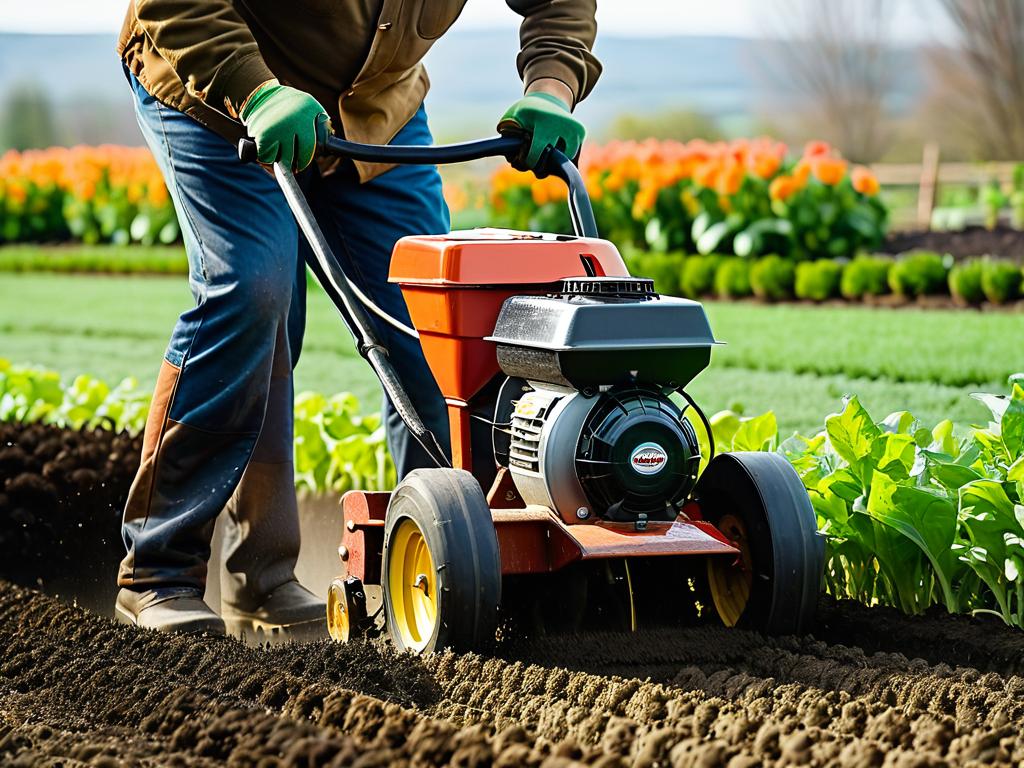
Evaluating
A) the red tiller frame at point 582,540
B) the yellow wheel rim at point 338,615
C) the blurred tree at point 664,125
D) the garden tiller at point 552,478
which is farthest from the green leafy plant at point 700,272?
the blurred tree at point 664,125

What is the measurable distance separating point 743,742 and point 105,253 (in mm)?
13926

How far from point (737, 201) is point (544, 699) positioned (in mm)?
7871

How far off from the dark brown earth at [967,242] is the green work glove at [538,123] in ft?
22.7

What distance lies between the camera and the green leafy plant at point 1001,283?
26.8 ft

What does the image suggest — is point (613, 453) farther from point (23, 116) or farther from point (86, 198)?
point (23, 116)

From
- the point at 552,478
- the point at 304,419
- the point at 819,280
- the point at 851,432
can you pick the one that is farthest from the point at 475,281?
the point at 819,280

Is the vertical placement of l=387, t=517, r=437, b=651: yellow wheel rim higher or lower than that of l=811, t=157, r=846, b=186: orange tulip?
lower

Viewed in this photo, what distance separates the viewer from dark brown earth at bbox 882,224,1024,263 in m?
9.96

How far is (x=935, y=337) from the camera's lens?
6.96 m

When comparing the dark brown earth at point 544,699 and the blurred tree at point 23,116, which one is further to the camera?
the blurred tree at point 23,116

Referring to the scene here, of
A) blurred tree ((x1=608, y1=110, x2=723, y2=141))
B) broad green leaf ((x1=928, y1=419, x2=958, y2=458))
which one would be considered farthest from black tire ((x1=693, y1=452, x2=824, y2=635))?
blurred tree ((x1=608, y1=110, x2=723, y2=141))

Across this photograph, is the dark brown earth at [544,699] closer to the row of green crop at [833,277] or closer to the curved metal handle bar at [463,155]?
the curved metal handle bar at [463,155]

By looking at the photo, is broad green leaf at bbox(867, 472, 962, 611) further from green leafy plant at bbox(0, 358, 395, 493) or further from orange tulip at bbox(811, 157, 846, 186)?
orange tulip at bbox(811, 157, 846, 186)

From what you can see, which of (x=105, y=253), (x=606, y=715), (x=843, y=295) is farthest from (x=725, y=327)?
(x=105, y=253)
